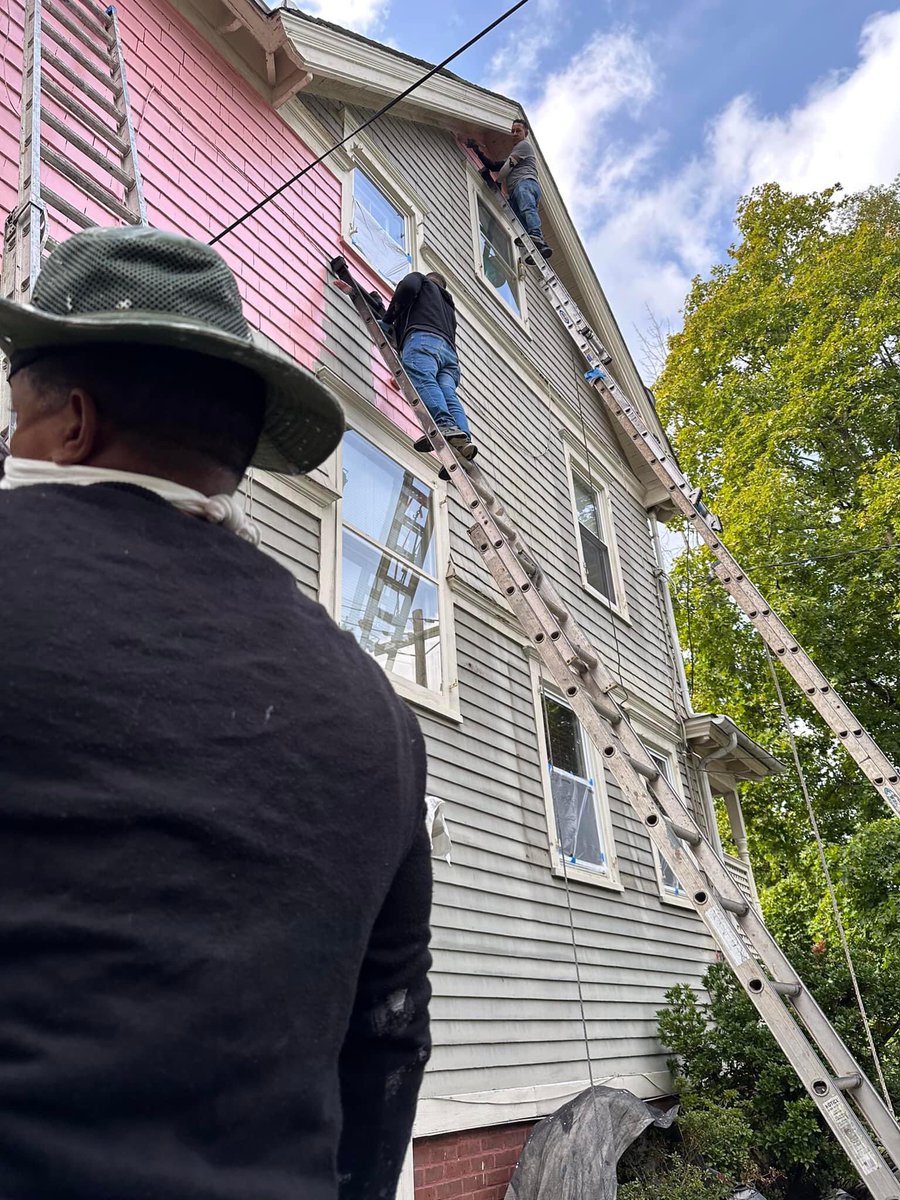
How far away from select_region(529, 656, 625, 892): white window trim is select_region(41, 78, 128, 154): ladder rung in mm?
4515

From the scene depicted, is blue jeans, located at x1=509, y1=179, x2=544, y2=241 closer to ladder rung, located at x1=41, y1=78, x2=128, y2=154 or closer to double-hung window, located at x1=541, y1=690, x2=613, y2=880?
double-hung window, located at x1=541, y1=690, x2=613, y2=880

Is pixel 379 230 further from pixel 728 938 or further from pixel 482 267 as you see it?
pixel 728 938

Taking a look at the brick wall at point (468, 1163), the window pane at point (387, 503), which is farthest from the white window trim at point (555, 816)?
the brick wall at point (468, 1163)

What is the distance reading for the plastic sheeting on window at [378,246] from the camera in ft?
24.1

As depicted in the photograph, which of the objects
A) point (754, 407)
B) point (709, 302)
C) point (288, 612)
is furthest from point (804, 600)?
point (288, 612)

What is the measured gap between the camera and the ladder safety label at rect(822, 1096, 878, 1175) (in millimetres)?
3203

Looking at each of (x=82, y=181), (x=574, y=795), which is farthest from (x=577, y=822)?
(x=82, y=181)

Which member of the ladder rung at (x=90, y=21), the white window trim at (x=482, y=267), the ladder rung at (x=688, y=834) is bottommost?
the ladder rung at (x=688, y=834)

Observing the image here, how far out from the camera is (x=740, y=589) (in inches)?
264

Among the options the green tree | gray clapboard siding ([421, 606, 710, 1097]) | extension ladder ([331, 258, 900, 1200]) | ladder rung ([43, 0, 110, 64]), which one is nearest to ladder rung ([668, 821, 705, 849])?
extension ladder ([331, 258, 900, 1200])

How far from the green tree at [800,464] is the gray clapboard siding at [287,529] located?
1122 centimetres

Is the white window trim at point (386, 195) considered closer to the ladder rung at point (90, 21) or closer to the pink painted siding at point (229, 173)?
the pink painted siding at point (229, 173)

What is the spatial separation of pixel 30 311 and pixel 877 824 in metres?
13.9

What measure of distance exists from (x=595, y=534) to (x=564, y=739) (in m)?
3.41
